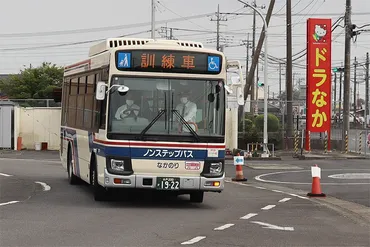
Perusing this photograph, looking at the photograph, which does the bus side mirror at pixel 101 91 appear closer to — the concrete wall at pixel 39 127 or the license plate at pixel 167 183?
the license plate at pixel 167 183

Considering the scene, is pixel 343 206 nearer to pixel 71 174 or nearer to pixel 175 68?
pixel 175 68

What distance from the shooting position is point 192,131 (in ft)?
49.0

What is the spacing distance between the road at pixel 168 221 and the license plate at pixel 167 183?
1.54ft

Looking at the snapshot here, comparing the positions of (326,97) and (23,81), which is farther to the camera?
(23,81)

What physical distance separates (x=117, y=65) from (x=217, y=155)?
276cm

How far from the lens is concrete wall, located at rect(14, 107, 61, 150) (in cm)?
4441

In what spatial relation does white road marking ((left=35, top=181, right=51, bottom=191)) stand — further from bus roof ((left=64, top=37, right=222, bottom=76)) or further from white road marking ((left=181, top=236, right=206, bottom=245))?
white road marking ((left=181, top=236, right=206, bottom=245))

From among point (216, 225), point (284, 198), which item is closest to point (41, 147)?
point (284, 198)

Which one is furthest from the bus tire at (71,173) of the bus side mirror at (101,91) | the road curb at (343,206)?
the bus side mirror at (101,91)

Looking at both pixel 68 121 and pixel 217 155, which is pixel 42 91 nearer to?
pixel 68 121

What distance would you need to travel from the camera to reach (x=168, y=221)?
12.8 m

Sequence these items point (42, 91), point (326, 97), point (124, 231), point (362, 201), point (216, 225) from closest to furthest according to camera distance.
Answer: point (124, 231), point (216, 225), point (362, 201), point (326, 97), point (42, 91)

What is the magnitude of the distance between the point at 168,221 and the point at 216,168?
2558 millimetres

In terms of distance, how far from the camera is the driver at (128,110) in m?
14.8
